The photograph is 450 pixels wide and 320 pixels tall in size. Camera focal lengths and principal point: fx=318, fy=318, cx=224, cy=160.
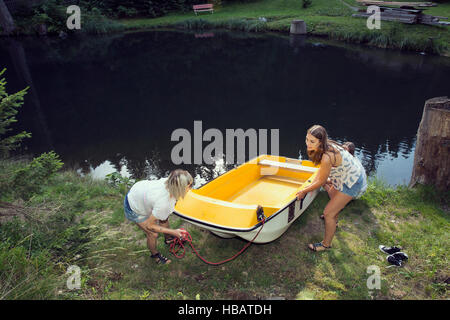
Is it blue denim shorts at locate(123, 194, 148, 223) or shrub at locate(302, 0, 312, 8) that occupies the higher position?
shrub at locate(302, 0, 312, 8)

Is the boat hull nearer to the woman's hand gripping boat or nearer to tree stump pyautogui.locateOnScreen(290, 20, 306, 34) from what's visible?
the woman's hand gripping boat

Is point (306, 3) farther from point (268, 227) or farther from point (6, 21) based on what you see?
point (268, 227)

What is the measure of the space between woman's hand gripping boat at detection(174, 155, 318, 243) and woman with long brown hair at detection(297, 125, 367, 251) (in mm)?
565

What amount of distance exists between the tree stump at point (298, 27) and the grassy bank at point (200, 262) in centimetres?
2228

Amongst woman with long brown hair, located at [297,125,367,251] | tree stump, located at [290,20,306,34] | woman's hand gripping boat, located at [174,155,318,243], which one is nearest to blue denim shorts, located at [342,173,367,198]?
woman with long brown hair, located at [297,125,367,251]

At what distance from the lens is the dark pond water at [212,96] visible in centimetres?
995

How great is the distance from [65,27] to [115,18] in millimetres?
5148

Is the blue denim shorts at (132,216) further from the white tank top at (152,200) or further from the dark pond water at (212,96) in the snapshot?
the dark pond water at (212,96)

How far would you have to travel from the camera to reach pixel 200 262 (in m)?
4.57

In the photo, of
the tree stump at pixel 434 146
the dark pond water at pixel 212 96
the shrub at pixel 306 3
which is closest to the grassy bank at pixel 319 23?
the shrub at pixel 306 3

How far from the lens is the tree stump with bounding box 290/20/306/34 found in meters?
24.5

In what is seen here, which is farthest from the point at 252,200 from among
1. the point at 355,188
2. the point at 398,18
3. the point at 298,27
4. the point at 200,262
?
the point at 298,27

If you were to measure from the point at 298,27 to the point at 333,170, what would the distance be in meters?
23.3

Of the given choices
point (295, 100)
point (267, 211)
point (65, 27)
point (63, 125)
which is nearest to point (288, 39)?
point (295, 100)
